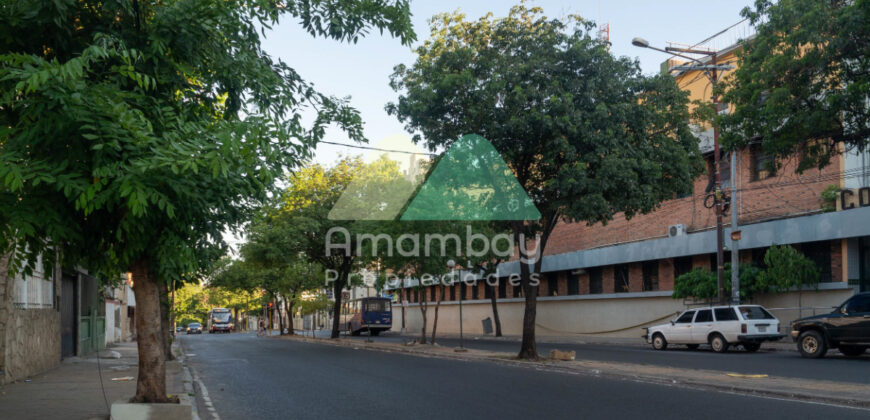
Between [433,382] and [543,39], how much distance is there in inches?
386

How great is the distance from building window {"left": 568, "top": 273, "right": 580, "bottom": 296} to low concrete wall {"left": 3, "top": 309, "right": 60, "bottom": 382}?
30136mm

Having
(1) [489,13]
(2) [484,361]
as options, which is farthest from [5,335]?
(1) [489,13]

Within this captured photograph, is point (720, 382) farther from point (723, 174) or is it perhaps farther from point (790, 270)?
point (723, 174)

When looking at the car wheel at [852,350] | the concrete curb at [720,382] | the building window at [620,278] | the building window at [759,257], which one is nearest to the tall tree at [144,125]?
the concrete curb at [720,382]

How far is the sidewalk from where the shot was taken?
422 inches

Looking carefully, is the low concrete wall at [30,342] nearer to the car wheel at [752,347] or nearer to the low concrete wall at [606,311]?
the car wheel at [752,347]

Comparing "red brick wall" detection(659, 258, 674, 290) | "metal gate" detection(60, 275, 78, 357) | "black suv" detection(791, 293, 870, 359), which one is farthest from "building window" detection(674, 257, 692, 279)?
"metal gate" detection(60, 275, 78, 357)

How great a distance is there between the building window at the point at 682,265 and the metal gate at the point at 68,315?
85.0ft

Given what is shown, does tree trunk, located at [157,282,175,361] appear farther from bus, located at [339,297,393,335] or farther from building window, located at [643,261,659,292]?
bus, located at [339,297,393,335]

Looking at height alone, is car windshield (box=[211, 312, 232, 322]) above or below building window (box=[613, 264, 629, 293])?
below

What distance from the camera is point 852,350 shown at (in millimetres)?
20438

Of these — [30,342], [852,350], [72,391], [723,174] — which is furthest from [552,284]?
[72,391]

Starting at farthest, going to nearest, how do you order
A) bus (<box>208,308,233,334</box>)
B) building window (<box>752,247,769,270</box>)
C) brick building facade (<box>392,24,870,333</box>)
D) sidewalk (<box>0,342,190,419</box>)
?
1. bus (<box>208,308,233,334</box>)
2. building window (<box>752,247,769,270</box>)
3. brick building facade (<box>392,24,870,333</box>)
4. sidewalk (<box>0,342,190,419</box>)

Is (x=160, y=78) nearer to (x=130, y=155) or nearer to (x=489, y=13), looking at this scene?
(x=130, y=155)
